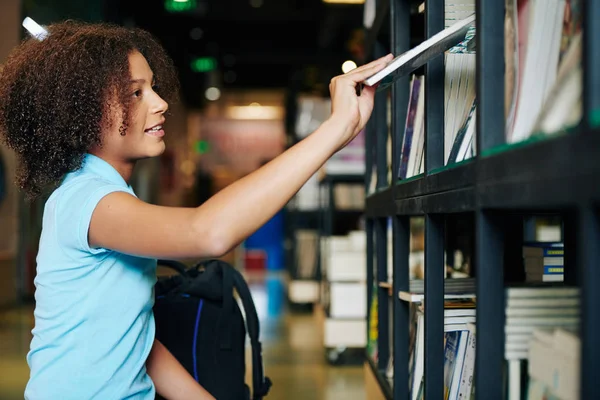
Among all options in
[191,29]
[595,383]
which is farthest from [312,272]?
[191,29]

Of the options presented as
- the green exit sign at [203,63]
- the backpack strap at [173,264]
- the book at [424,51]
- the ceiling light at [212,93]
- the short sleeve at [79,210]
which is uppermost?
the ceiling light at [212,93]

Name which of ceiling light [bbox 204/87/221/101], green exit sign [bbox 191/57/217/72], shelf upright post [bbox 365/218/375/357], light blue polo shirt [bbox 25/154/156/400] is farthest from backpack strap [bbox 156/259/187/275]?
ceiling light [bbox 204/87/221/101]

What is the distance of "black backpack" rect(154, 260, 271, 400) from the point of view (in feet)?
6.44

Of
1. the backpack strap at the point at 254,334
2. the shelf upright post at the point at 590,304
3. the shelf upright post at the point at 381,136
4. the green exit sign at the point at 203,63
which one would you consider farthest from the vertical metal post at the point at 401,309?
the green exit sign at the point at 203,63

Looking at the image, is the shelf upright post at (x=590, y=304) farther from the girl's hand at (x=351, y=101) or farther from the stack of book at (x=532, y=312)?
the girl's hand at (x=351, y=101)

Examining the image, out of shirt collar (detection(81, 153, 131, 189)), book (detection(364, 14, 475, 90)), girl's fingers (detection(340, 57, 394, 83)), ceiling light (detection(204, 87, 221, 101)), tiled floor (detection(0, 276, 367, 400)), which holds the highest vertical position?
ceiling light (detection(204, 87, 221, 101))

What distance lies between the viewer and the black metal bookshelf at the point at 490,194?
2.43 ft

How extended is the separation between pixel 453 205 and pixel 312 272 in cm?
558

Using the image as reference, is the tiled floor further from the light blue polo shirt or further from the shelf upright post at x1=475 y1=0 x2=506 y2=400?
the shelf upright post at x1=475 y1=0 x2=506 y2=400

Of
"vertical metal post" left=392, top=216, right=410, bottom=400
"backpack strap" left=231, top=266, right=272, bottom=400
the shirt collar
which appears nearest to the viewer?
the shirt collar

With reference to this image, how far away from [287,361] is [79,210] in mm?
Result: 3511

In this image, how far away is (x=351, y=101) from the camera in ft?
4.07

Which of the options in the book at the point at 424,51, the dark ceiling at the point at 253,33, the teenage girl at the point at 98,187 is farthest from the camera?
the dark ceiling at the point at 253,33

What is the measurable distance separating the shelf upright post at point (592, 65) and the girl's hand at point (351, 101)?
0.53 meters
